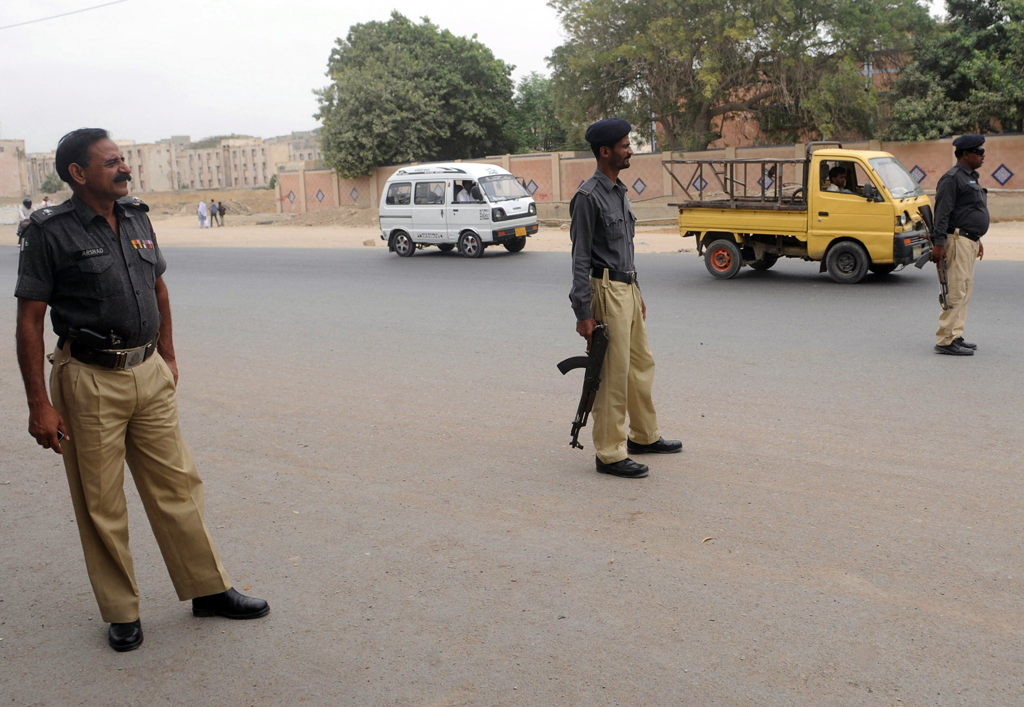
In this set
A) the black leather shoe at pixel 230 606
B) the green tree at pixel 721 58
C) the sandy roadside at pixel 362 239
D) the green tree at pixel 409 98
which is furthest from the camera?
the green tree at pixel 409 98

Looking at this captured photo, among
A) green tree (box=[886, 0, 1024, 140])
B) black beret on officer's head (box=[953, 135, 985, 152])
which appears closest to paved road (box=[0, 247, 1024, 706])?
black beret on officer's head (box=[953, 135, 985, 152])

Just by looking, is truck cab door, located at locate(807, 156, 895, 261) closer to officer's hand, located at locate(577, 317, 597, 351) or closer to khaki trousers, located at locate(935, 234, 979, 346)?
khaki trousers, located at locate(935, 234, 979, 346)

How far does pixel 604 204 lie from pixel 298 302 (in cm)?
874

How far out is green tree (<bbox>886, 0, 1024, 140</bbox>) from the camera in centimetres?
2520

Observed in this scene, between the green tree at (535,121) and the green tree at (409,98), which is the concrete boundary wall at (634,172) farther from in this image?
the green tree at (535,121)

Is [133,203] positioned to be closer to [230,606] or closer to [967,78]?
[230,606]

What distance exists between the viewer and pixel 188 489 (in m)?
3.52

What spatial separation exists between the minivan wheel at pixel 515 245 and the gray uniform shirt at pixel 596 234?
47.4 feet

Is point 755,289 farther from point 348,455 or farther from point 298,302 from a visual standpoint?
point 348,455

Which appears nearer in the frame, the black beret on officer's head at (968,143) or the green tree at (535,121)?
the black beret on officer's head at (968,143)

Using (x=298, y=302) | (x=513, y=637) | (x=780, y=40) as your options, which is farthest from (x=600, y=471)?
(x=780, y=40)

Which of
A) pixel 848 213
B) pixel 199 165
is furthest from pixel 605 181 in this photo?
pixel 199 165

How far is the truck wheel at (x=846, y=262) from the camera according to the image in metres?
12.4

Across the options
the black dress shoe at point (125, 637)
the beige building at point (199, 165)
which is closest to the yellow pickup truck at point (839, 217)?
the black dress shoe at point (125, 637)
